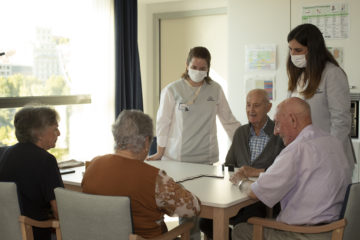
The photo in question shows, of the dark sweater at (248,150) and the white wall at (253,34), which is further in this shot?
the white wall at (253,34)

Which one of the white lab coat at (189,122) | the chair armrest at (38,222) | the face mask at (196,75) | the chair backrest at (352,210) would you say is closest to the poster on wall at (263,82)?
the white lab coat at (189,122)

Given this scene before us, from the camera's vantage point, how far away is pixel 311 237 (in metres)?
2.30

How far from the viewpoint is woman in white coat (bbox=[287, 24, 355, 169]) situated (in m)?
2.94

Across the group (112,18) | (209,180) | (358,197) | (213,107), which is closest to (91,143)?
(112,18)

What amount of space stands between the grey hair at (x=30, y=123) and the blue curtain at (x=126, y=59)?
2.90 metres

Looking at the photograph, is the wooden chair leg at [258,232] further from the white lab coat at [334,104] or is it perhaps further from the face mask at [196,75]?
the face mask at [196,75]

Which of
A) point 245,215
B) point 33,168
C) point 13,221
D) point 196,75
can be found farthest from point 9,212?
point 196,75

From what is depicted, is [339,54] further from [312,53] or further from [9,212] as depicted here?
[9,212]

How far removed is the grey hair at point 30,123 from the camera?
99.4 inches

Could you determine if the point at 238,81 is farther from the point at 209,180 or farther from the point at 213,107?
the point at 209,180

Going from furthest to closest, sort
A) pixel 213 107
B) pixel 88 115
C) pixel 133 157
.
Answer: pixel 88 115
pixel 213 107
pixel 133 157

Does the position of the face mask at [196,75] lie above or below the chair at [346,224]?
above

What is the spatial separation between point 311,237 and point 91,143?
3.31 metres

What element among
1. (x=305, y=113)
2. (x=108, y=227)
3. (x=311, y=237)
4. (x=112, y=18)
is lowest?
(x=311, y=237)
